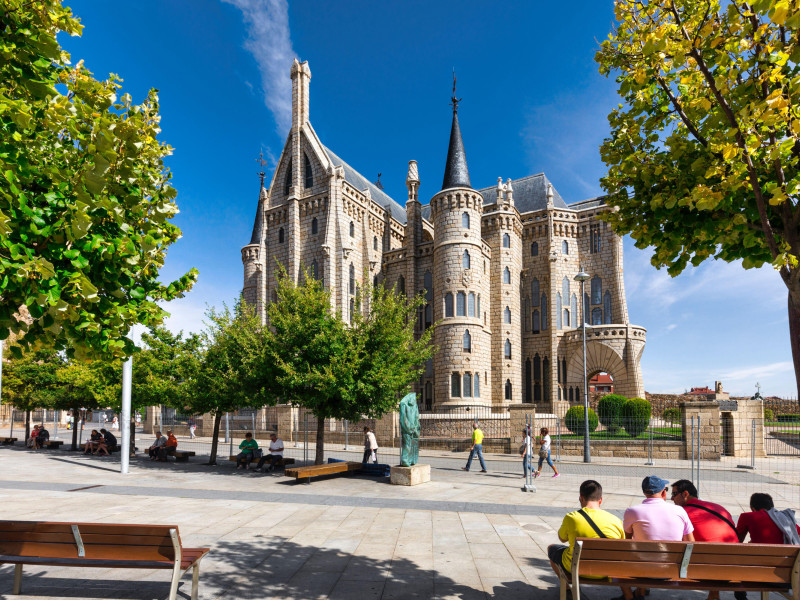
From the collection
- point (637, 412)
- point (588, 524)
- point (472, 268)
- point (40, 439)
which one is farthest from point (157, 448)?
point (472, 268)

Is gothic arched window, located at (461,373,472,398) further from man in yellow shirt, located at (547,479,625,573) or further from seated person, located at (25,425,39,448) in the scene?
man in yellow shirt, located at (547,479,625,573)

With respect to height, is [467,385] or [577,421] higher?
[467,385]

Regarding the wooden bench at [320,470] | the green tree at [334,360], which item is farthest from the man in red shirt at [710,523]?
the green tree at [334,360]

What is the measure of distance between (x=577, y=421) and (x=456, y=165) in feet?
66.4

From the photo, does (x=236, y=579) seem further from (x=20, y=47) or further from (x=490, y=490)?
(x=490, y=490)

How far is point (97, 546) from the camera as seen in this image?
520cm

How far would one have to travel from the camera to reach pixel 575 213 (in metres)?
41.2

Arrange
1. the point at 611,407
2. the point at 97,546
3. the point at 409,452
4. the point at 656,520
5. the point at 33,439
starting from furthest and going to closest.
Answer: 1. the point at 611,407
2. the point at 33,439
3. the point at 409,452
4. the point at 97,546
5. the point at 656,520

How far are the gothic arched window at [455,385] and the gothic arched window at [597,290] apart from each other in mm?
12496

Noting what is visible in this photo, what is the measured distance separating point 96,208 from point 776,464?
23.9 m

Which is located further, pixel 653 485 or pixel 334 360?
pixel 334 360

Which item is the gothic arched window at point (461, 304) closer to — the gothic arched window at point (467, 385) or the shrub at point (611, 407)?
the gothic arched window at point (467, 385)

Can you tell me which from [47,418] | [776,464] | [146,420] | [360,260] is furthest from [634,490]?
[47,418]

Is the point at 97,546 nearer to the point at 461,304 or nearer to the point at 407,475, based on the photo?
the point at 407,475
